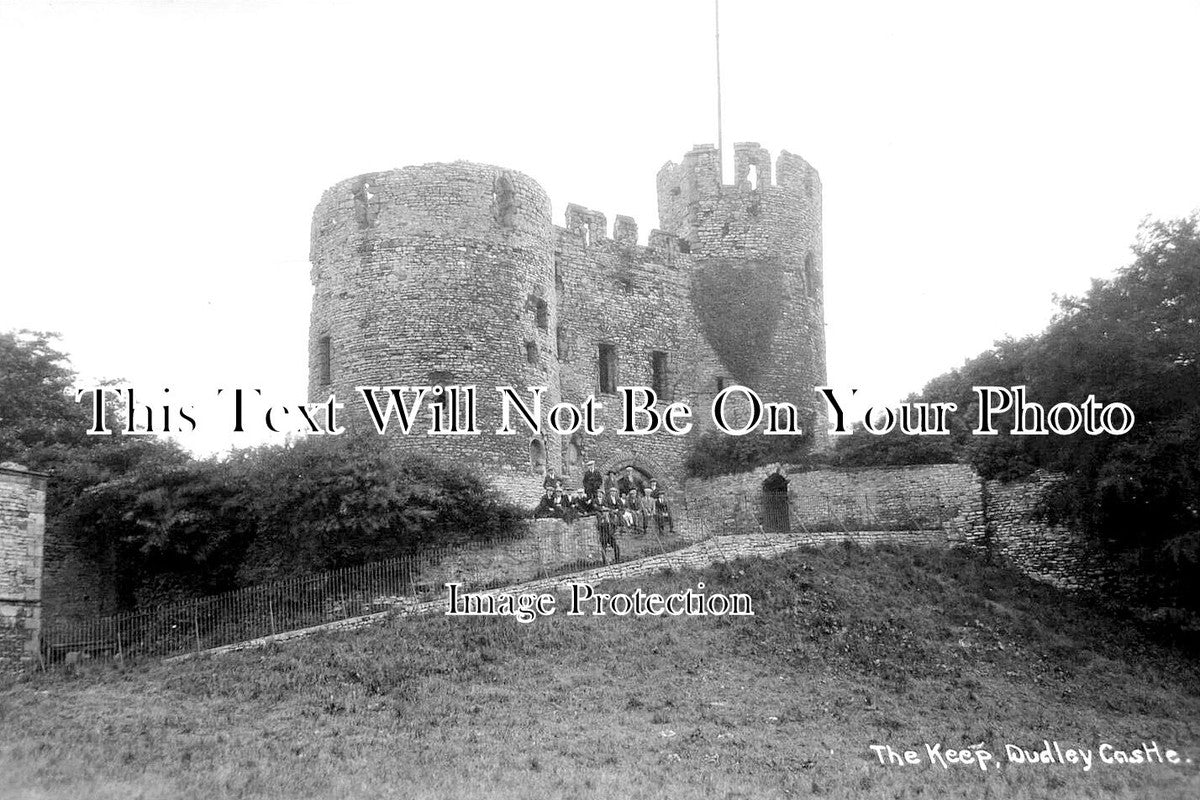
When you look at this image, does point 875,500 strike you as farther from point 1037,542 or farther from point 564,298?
point 564,298

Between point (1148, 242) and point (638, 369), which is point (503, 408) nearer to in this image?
point (638, 369)

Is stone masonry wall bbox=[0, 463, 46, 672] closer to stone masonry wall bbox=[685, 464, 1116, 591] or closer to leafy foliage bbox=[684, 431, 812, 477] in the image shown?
stone masonry wall bbox=[685, 464, 1116, 591]

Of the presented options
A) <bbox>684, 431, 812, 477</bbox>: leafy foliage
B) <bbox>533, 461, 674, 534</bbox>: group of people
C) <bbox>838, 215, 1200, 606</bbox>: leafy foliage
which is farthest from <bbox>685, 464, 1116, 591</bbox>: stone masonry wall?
<bbox>838, 215, 1200, 606</bbox>: leafy foliage

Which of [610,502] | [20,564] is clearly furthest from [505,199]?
[20,564]

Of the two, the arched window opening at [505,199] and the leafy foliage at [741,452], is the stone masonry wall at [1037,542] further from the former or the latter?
the arched window opening at [505,199]

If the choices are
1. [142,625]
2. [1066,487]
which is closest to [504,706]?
[142,625]

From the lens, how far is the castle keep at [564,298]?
2917 cm

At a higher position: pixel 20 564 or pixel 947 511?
pixel 947 511

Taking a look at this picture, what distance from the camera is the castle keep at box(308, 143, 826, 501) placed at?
2917 cm

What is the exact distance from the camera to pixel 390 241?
2953 centimetres

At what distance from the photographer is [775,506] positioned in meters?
32.0

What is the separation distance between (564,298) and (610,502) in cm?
596

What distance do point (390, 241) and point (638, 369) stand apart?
773cm

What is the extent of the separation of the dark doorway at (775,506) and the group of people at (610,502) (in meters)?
2.13
